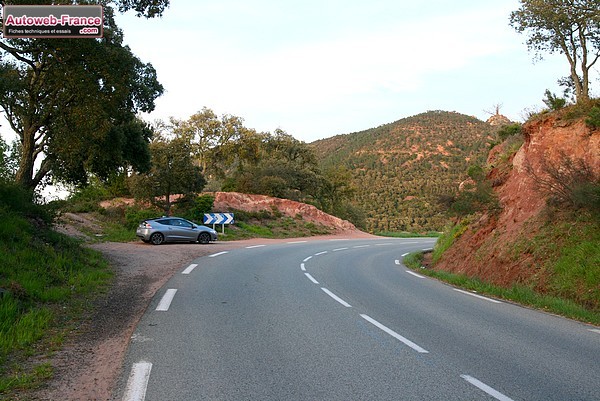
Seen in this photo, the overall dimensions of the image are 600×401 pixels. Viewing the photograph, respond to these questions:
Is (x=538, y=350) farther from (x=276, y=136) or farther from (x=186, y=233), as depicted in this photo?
(x=276, y=136)

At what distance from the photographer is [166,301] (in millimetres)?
9531

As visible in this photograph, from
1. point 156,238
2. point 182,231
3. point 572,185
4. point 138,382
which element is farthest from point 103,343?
point 182,231

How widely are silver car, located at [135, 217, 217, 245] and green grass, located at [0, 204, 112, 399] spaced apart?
972cm

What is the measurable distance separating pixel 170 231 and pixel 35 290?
16630mm

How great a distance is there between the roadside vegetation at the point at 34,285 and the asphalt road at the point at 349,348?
110cm

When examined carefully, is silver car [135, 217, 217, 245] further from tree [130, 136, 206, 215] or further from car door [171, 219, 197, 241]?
tree [130, 136, 206, 215]

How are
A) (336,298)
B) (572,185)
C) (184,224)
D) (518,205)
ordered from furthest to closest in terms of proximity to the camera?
(184,224) → (518,205) → (572,185) → (336,298)

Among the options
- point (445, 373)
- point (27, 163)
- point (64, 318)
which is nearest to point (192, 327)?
point (64, 318)

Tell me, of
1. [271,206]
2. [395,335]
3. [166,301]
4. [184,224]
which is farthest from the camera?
[271,206]

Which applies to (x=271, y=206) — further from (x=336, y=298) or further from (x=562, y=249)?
(x=336, y=298)

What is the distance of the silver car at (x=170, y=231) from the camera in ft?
80.7

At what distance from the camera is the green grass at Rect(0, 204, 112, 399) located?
5.50m

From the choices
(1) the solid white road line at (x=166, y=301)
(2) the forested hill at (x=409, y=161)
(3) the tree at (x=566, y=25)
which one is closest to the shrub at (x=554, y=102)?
(3) the tree at (x=566, y=25)

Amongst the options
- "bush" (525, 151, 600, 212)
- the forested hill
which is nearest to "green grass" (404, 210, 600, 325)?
"bush" (525, 151, 600, 212)
